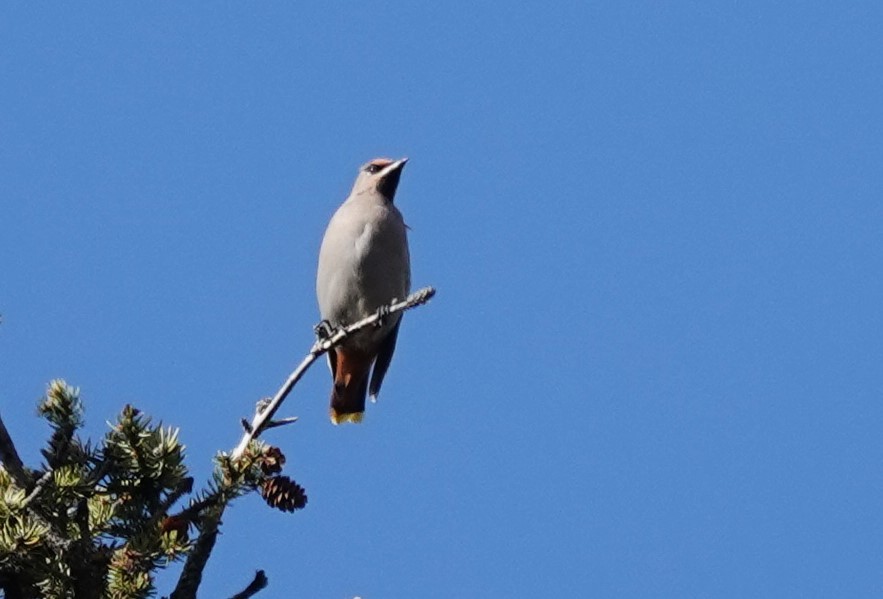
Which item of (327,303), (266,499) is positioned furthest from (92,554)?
(327,303)

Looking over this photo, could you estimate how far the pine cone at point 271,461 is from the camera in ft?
9.80

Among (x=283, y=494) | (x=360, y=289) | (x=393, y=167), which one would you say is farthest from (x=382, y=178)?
(x=283, y=494)

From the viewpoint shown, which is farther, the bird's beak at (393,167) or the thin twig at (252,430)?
the bird's beak at (393,167)

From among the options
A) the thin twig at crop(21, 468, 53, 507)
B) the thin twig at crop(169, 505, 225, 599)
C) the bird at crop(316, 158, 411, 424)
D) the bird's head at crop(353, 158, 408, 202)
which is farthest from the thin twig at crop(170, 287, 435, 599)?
the bird's head at crop(353, 158, 408, 202)

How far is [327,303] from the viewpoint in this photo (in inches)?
264

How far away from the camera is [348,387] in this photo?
665cm

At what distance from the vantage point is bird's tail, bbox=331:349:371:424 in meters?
6.63

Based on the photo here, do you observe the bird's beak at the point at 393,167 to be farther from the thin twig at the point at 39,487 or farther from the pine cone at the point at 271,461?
the thin twig at the point at 39,487

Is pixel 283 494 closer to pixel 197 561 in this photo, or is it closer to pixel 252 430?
pixel 197 561

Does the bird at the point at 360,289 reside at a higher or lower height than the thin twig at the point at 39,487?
higher

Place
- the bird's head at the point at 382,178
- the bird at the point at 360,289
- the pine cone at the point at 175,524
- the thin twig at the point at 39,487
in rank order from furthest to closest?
the bird's head at the point at 382,178, the bird at the point at 360,289, the pine cone at the point at 175,524, the thin twig at the point at 39,487

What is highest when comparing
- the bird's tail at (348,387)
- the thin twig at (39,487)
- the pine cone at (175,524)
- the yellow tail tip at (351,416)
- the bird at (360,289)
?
the bird at (360,289)

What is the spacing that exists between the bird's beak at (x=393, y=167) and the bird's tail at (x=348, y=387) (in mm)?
1146

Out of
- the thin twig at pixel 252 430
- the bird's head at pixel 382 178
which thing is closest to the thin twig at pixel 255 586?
the thin twig at pixel 252 430
